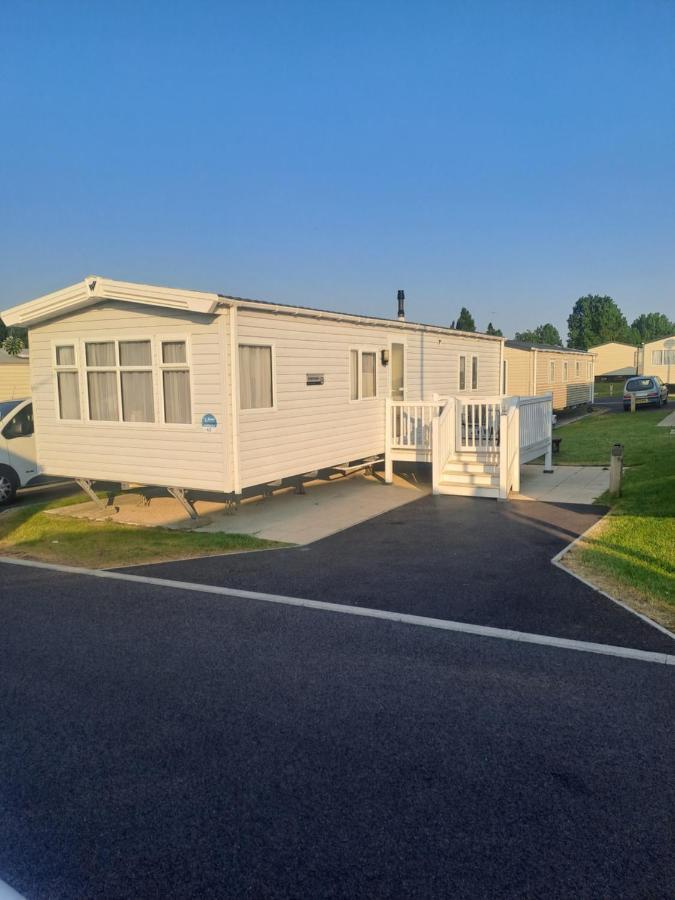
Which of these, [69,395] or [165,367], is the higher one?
[165,367]

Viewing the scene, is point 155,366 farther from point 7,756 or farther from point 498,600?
point 7,756

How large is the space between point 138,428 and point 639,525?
23.9 feet

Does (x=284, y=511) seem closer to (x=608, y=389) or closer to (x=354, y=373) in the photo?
(x=354, y=373)

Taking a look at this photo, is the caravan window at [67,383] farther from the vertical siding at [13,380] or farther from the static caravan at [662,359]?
the static caravan at [662,359]

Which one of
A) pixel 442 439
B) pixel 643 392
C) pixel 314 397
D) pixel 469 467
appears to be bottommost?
pixel 469 467

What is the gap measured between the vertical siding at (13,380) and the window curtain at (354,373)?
16.2 meters

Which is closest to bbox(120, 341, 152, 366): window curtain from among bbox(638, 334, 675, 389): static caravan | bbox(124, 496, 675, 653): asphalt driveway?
bbox(124, 496, 675, 653): asphalt driveway

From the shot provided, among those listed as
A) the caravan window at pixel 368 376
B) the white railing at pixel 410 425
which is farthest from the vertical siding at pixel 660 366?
the caravan window at pixel 368 376

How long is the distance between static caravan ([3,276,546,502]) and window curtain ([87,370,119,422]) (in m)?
0.02

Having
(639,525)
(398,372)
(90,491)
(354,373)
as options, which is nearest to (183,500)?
(90,491)

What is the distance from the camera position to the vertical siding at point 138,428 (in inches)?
397

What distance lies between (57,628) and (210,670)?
1.87 metres

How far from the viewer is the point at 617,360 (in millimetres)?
68125

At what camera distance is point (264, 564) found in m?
8.35
